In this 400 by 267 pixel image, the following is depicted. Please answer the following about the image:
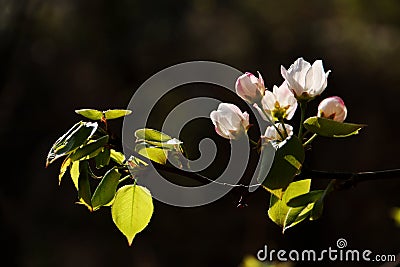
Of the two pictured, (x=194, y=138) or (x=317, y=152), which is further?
(x=317, y=152)

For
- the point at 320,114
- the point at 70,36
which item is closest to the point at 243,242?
the point at 70,36

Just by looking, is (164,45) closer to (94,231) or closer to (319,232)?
(94,231)

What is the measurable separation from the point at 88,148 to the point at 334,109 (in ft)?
0.64

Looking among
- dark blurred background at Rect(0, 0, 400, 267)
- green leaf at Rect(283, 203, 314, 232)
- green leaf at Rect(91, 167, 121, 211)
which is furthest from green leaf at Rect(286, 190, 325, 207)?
dark blurred background at Rect(0, 0, 400, 267)

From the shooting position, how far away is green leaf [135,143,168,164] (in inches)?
19.1

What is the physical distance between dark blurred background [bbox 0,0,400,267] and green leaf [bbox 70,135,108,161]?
2.17m

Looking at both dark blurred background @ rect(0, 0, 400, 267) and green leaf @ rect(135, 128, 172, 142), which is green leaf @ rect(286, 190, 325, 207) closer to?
green leaf @ rect(135, 128, 172, 142)

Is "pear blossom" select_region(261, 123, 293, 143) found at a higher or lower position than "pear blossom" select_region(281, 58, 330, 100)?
lower

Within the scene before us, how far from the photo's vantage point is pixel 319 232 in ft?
9.35

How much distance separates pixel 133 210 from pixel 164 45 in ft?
8.43

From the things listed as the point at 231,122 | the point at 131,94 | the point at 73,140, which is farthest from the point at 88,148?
the point at 131,94

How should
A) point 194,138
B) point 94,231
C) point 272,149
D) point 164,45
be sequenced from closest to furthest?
point 272,149
point 194,138
point 94,231
point 164,45

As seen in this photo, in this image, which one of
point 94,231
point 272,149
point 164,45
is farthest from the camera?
point 164,45

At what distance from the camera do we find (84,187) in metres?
0.48
